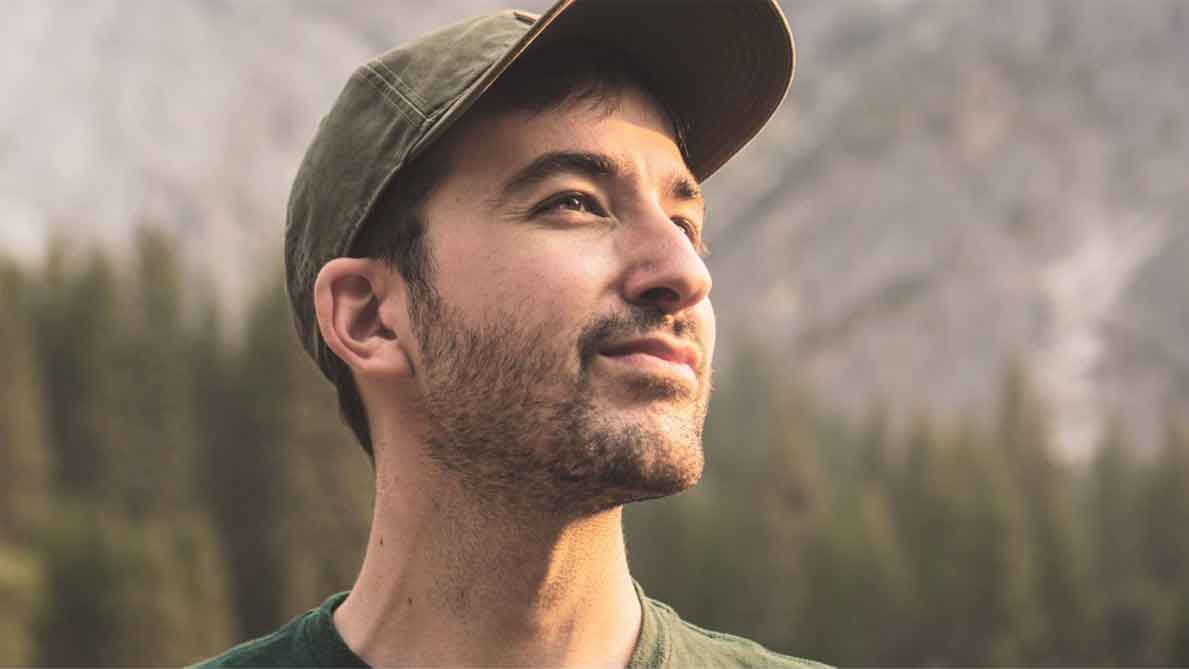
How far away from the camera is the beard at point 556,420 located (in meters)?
2.72

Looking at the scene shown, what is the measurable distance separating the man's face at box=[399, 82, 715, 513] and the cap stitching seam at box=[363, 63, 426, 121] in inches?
4.6

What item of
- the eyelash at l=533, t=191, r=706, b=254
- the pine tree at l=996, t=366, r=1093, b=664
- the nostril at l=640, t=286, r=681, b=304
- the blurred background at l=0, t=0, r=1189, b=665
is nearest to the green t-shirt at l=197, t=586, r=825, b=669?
the nostril at l=640, t=286, r=681, b=304

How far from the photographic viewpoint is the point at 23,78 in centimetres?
9681

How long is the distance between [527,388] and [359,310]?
0.49 metres

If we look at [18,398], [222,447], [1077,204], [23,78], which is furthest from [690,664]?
[1077,204]

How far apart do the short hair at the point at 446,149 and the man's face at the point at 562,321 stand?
0.02 metres

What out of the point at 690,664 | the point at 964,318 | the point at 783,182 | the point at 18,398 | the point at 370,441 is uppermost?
the point at 783,182

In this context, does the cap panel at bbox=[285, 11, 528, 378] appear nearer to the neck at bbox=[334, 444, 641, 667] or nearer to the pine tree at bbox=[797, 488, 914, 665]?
the neck at bbox=[334, 444, 641, 667]

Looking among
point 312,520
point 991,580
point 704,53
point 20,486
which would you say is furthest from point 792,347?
point 704,53

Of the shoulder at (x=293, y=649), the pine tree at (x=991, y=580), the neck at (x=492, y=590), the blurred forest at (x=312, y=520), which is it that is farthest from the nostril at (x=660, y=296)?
the pine tree at (x=991, y=580)

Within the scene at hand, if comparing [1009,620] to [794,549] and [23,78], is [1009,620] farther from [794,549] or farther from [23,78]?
[23,78]

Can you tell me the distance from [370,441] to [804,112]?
14665cm

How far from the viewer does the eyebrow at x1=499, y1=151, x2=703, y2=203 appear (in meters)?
2.89

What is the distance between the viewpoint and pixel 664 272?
2797 mm
